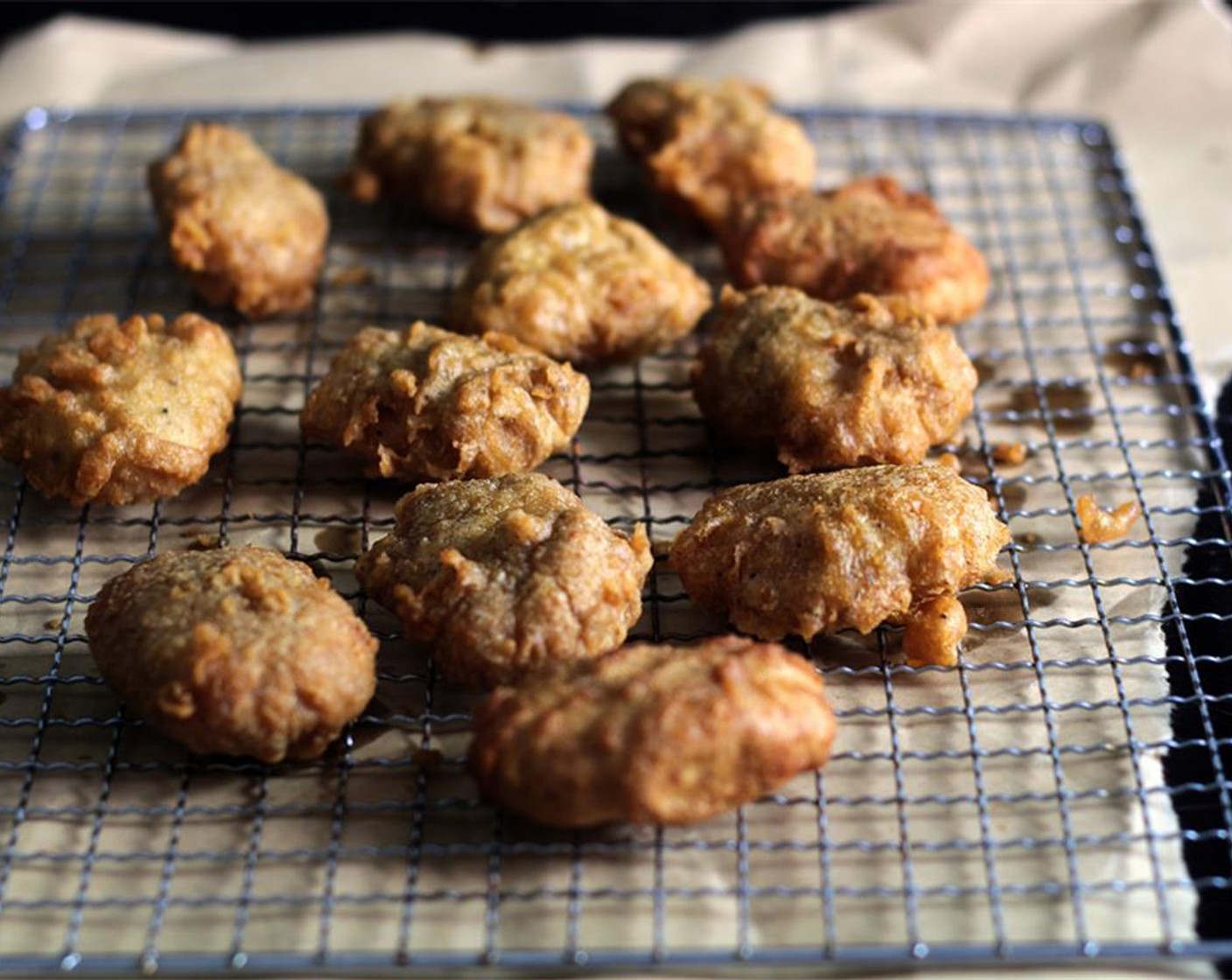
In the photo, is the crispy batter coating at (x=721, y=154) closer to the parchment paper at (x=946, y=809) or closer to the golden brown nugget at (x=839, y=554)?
the parchment paper at (x=946, y=809)

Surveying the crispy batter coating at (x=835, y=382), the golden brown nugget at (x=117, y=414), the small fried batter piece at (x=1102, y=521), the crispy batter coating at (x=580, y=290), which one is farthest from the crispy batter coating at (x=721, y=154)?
the golden brown nugget at (x=117, y=414)

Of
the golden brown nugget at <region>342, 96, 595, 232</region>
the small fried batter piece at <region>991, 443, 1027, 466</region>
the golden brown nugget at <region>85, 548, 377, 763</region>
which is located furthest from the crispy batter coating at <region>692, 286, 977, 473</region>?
the golden brown nugget at <region>85, 548, 377, 763</region>

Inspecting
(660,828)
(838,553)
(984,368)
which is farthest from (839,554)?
(984,368)

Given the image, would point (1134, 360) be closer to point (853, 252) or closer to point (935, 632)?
point (853, 252)

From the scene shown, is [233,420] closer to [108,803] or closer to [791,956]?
[108,803]

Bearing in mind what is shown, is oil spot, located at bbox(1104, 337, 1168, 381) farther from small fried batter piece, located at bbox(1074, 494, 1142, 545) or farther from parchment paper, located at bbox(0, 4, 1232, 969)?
small fried batter piece, located at bbox(1074, 494, 1142, 545)

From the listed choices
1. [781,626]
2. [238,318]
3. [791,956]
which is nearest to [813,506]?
[781,626]
